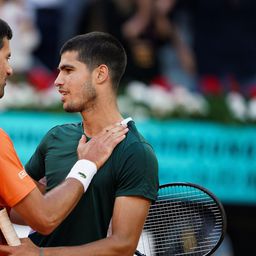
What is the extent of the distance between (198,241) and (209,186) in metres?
3.87

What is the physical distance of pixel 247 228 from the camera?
9672mm

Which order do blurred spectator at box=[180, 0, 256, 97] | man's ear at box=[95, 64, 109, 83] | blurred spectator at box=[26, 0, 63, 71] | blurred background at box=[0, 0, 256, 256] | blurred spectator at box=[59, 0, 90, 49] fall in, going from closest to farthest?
man's ear at box=[95, 64, 109, 83] → blurred background at box=[0, 0, 256, 256] → blurred spectator at box=[180, 0, 256, 97] → blurred spectator at box=[59, 0, 90, 49] → blurred spectator at box=[26, 0, 63, 71]

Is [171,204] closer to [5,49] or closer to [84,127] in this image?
[84,127]

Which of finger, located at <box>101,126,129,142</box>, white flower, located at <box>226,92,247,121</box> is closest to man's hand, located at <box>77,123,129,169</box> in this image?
finger, located at <box>101,126,129,142</box>

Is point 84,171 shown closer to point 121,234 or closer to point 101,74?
point 121,234

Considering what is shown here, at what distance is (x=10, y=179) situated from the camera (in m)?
4.47

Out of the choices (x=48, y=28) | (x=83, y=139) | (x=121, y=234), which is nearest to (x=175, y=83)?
(x=48, y=28)

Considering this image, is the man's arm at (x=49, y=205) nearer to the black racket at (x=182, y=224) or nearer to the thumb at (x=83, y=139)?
the thumb at (x=83, y=139)

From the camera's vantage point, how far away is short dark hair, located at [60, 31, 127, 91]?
5.06m

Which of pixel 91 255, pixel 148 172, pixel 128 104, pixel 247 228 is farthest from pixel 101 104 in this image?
pixel 247 228

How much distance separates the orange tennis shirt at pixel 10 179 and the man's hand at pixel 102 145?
0.40 metres

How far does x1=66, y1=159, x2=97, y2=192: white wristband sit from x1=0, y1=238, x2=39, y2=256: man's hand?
376 mm

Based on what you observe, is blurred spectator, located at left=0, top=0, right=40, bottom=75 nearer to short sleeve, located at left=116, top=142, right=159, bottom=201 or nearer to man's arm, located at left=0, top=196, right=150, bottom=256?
short sleeve, located at left=116, top=142, right=159, bottom=201

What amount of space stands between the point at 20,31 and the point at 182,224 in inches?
202
